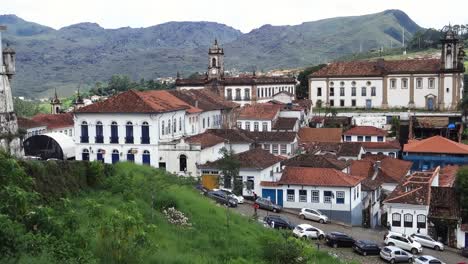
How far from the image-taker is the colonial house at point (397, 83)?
68938mm

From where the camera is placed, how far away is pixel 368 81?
239 ft

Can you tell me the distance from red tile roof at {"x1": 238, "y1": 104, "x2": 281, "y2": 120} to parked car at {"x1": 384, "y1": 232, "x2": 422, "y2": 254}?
28.8m

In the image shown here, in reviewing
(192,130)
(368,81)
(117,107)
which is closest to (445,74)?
(368,81)

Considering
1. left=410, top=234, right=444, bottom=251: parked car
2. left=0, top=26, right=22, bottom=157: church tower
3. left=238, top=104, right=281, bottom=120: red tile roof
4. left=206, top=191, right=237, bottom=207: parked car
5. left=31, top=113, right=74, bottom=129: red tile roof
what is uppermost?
left=0, top=26, right=22, bottom=157: church tower

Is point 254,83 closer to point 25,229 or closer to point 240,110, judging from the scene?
point 240,110

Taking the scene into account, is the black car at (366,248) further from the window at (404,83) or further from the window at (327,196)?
the window at (404,83)

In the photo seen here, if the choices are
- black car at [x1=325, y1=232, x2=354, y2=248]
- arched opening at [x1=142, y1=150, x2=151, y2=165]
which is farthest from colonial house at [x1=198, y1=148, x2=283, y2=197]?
black car at [x1=325, y1=232, x2=354, y2=248]

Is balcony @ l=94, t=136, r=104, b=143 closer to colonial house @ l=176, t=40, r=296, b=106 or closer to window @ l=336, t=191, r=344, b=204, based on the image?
window @ l=336, t=191, r=344, b=204

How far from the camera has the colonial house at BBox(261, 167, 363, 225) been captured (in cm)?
3409

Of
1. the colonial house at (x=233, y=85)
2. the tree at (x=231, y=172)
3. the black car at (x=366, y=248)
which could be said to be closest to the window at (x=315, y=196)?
the tree at (x=231, y=172)

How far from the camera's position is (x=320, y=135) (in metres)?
55.4

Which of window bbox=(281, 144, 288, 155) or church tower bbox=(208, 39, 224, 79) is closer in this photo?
window bbox=(281, 144, 288, 155)

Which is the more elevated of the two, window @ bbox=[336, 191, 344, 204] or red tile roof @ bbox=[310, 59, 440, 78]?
red tile roof @ bbox=[310, 59, 440, 78]

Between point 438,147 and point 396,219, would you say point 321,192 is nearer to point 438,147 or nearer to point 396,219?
point 396,219
